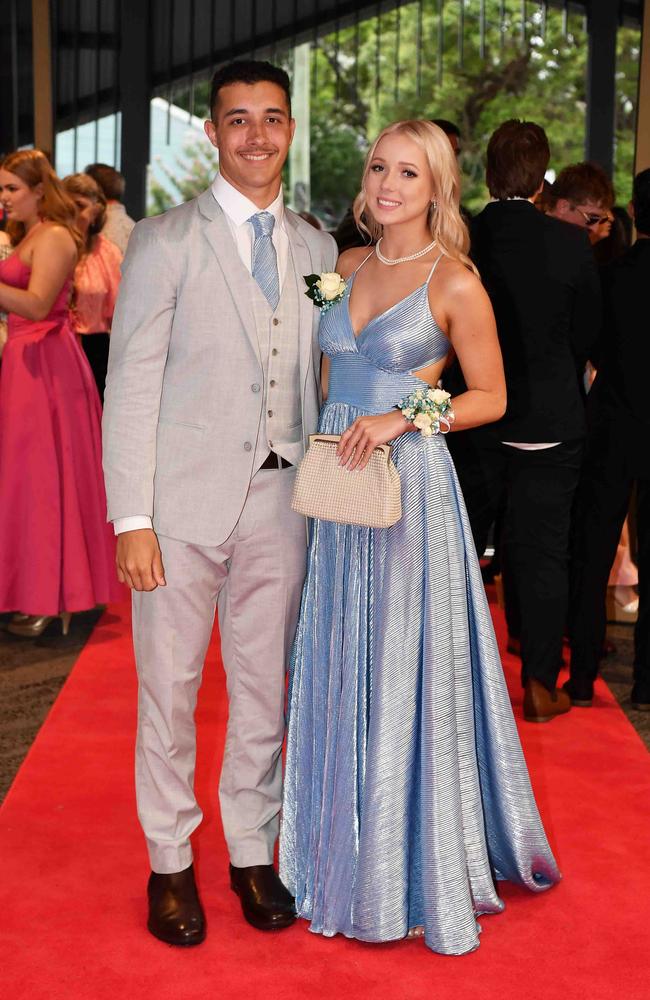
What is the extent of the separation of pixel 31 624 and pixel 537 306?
2344 mm

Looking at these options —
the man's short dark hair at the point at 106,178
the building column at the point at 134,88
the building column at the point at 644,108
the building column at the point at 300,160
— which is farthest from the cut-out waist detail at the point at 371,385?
the building column at the point at 300,160

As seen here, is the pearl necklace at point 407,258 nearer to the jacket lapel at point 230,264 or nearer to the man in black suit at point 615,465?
the jacket lapel at point 230,264

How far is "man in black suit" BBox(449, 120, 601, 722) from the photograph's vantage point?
12.1 ft

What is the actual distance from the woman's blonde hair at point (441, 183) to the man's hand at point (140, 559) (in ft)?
2.52

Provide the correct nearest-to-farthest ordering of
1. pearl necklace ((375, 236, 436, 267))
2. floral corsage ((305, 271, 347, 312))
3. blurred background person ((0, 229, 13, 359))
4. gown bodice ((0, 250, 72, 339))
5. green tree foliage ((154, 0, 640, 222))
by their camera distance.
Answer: floral corsage ((305, 271, 347, 312)) < pearl necklace ((375, 236, 436, 267)) < gown bodice ((0, 250, 72, 339)) < blurred background person ((0, 229, 13, 359)) < green tree foliage ((154, 0, 640, 222))

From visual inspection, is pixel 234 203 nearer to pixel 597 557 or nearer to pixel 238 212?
pixel 238 212

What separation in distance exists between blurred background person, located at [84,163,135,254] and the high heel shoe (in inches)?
93.4

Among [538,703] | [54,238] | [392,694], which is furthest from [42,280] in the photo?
[392,694]

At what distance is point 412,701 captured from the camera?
8.17 feet

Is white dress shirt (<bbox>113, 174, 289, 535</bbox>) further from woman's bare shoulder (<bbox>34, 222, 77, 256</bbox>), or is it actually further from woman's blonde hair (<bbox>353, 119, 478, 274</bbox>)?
woman's bare shoulder (<bbox>34, 222, 77, 256</bbox>)


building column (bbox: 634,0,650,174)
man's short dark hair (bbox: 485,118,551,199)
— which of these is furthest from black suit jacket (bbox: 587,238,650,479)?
building column (bbox: 634,0,650,174)

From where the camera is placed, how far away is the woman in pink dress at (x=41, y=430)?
4.61m

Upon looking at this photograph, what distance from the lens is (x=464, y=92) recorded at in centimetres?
1319

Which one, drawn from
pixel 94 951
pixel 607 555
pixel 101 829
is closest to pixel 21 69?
pixel 607 555
